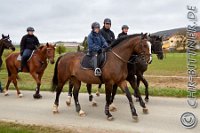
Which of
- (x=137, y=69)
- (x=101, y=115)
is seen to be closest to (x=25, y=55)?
(x=137, y=69)

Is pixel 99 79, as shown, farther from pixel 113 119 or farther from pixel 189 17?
pixel 189 17

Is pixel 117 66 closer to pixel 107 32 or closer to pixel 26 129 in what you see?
pixel 107 32

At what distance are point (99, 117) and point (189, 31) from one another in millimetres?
3324

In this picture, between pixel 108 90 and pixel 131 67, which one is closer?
pixel 108 90

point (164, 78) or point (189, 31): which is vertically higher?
point (189, 31)

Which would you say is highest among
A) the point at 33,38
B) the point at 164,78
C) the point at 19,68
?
the point at 33,38

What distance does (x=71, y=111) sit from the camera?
9633 mm

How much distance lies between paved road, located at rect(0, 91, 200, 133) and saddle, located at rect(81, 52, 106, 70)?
4.64 ft

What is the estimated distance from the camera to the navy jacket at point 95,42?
8.84 metres

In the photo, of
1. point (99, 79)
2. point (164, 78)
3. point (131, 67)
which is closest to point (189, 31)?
point (131, 67)

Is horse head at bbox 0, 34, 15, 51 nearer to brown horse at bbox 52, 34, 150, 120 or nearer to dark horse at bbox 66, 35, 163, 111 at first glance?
dark horse at bbox 66, 35, 163, 111

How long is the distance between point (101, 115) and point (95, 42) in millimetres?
2084

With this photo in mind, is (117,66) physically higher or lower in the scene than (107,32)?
lower

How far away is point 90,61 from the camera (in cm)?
884
